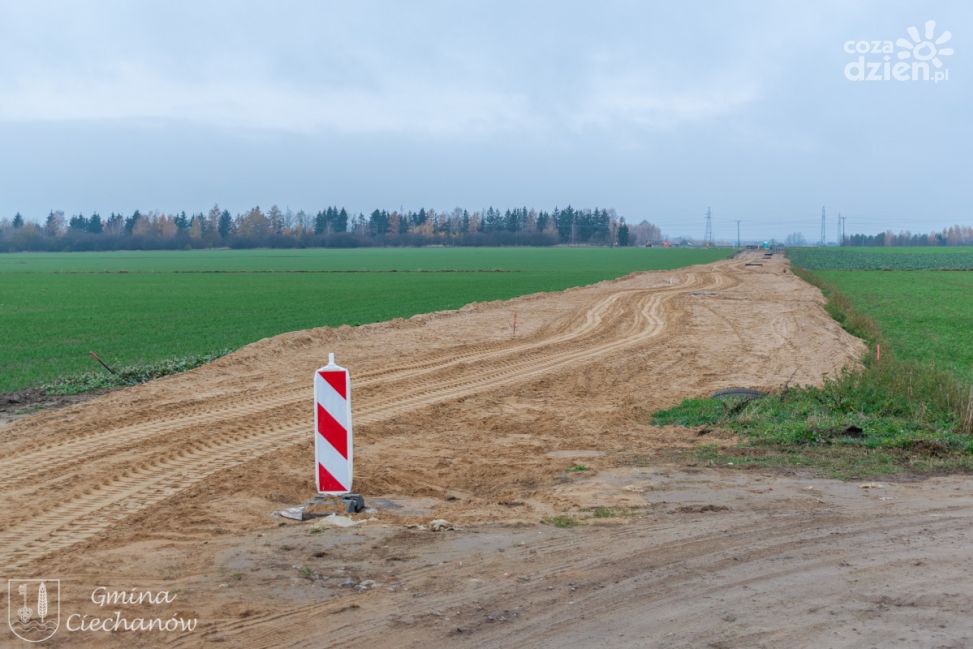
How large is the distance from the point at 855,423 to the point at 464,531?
6.42 m

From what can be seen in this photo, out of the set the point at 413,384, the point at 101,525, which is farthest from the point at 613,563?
the point at 413,384

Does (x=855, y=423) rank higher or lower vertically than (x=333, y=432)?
lower

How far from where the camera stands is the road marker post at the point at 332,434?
848cm


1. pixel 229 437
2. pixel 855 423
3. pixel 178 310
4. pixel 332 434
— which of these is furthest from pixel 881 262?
pixel 332 434

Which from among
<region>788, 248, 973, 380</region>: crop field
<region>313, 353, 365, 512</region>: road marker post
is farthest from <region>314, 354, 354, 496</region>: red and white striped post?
<region>788, 248, 973, 380</region>: crop field

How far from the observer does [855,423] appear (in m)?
11.6

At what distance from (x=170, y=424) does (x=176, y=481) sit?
321 cm

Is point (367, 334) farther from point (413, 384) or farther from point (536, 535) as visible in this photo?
point (536, 535)

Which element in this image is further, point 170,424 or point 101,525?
point 170,424

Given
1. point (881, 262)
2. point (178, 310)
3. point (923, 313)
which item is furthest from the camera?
point (881, 262)

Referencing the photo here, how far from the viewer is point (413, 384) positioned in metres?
16.0

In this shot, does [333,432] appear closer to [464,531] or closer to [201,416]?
[464,531]

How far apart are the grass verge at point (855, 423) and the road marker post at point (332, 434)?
4.36m

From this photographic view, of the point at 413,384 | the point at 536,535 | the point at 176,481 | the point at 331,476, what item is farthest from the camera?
the point at 413,384
